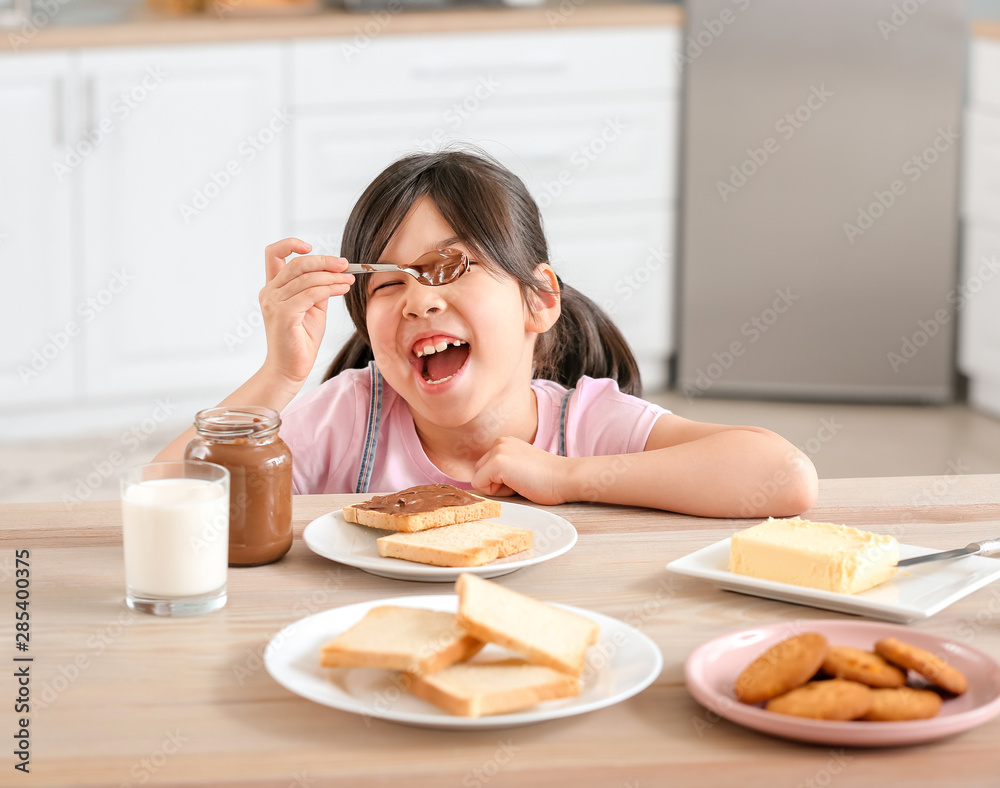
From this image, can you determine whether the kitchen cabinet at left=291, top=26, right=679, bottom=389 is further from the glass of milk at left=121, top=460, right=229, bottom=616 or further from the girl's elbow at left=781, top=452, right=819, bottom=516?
the glass of milk at left=121, top=460, right=229, bottom=616

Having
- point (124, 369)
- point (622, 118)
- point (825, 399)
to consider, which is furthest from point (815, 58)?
point (124, 369)

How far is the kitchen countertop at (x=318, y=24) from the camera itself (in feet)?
9.58

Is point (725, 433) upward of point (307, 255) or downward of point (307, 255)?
downward

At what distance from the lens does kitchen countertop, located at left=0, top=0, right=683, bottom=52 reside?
2.92 m

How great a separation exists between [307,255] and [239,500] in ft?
1.55

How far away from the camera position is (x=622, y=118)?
10.9ft

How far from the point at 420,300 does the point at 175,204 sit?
6.36ft

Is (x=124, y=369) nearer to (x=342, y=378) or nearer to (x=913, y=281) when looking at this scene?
(x=342, y=378)

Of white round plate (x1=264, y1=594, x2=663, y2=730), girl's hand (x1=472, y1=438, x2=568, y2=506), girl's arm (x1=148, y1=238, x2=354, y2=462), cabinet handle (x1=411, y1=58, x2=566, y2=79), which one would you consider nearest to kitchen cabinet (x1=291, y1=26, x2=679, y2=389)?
cabinet handle (x1=411, y1=58, x2=566, y2=79)

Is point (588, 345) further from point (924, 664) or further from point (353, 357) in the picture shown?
point (924, 664)

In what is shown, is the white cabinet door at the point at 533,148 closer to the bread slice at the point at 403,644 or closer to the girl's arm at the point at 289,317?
the girl's arm at the point at 289,317

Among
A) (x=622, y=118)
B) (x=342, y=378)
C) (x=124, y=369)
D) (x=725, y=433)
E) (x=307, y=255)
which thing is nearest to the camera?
(x=725, y=433)

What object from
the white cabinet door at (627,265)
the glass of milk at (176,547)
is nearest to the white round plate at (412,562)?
the glass of milk at (176,547)

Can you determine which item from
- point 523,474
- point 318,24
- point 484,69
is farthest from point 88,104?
point 523,474
